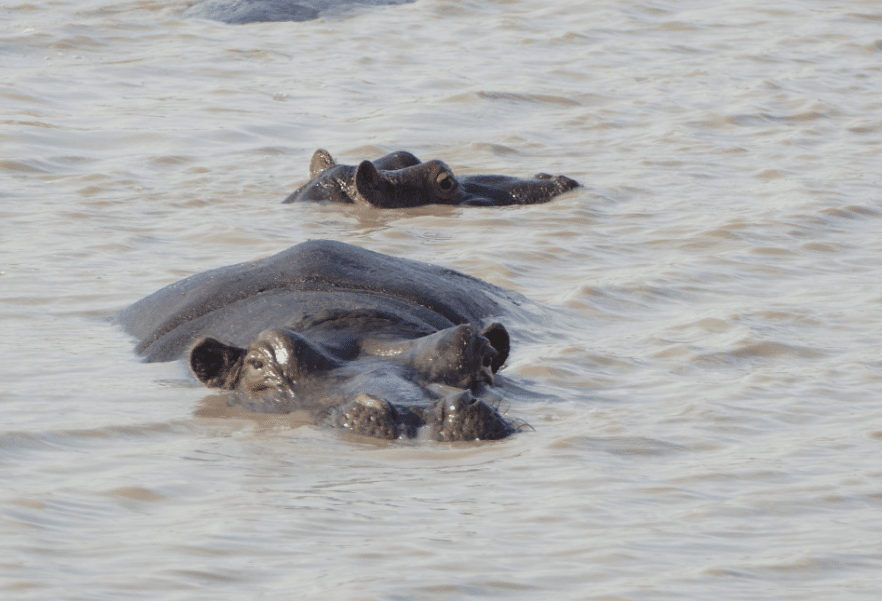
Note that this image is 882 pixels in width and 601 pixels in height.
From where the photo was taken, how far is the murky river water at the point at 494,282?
404 centimetres

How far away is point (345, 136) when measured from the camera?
11.8 metres

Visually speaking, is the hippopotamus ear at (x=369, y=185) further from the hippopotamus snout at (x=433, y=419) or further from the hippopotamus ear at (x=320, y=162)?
the hippopotamus snout at (x=433, y=419)

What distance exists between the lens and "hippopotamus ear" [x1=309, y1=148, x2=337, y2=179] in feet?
33.6

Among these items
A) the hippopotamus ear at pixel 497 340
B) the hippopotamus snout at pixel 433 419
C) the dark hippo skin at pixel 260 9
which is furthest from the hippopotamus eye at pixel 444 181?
the dark hippo skin at pixel 260 9

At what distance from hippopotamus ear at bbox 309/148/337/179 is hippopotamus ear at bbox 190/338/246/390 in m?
4.70

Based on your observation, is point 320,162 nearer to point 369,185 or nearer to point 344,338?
point 369,185

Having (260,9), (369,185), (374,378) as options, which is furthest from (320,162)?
(260,9)

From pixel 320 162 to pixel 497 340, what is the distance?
488 cm

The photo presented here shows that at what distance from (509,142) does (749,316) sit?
4.90 m

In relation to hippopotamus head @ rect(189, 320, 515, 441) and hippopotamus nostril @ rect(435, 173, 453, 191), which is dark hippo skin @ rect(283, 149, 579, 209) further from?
hippopotamus head @ rect(189, 320, 515, 441)

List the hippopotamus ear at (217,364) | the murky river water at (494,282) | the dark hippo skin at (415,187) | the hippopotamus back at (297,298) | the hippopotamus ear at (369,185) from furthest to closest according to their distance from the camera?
the dark hippo skin at (415,187) → the hippopotamus ear at (369,185) → the hippopotamus back at (297,298) → the hippopotamus ear at (217,364) → the murky river water at (494,282)

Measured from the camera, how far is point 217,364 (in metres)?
5.62

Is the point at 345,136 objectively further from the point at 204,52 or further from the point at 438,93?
the point at 204,52

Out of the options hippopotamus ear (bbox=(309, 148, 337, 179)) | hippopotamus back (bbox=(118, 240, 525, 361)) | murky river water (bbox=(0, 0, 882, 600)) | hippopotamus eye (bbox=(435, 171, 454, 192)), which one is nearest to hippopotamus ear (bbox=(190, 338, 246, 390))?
murky river water (bbox=(0, 0, 882, 600))
